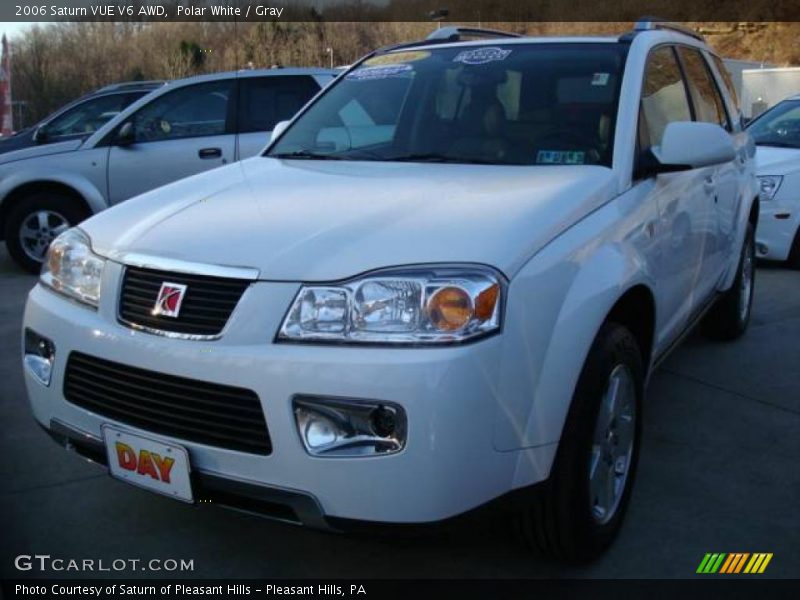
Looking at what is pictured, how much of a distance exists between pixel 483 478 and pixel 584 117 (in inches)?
68.4

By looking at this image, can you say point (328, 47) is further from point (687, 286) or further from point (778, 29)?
point (687, 286)

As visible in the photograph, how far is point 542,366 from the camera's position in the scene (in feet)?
7.78

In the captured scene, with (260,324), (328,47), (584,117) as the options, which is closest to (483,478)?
(260,324)

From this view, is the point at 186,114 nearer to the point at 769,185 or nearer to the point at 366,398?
the point at 769,185

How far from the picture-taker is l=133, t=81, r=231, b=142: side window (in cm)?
780

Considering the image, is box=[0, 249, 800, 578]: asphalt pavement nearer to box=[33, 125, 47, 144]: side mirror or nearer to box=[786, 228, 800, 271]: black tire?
box=[786, 228, 800, 271]: black tire

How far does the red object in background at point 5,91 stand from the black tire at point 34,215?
876 centimetres

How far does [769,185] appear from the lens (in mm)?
7461

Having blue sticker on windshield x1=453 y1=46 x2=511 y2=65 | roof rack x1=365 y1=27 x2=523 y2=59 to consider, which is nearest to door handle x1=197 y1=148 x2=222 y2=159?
roof rack x1=365 y1=27 x2=523 y2=59

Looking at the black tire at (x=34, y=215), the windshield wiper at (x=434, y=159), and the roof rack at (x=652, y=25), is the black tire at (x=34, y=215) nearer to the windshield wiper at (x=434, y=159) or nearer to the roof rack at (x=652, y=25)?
the windshield wiper at (x=434, y=159)

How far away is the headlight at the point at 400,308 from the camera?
226 cm

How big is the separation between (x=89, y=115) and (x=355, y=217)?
9.26 m

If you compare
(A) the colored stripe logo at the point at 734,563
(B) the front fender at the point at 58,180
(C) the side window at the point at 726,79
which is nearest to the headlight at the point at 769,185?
(C) the side window at the point at 726,79

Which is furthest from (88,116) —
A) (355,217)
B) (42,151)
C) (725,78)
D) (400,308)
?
(400,308)
